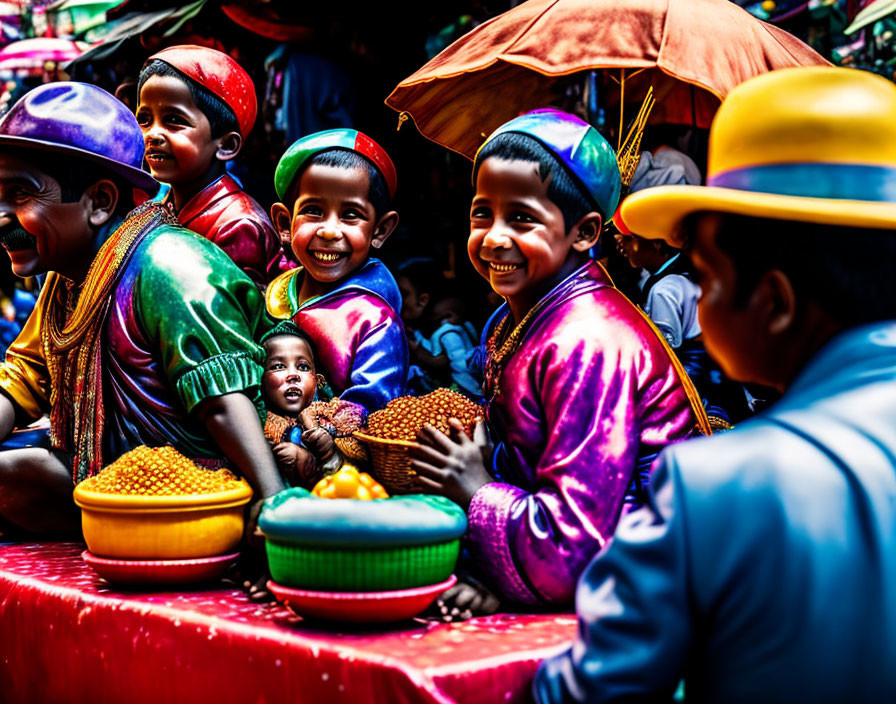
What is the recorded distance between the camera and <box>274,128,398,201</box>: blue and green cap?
10.5 feet

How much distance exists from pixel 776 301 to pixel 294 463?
1.59 metres

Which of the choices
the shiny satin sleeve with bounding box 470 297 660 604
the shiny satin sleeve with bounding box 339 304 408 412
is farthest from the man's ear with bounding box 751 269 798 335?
the shiny satin sleeve with bounding box 339 304 408 412

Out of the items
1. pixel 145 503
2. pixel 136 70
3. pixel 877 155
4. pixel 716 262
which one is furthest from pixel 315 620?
pixel 136 70

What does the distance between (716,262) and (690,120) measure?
2797 mm

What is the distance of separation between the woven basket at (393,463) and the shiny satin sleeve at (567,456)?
0.73 feet

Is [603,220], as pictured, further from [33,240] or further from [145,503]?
[33,240]

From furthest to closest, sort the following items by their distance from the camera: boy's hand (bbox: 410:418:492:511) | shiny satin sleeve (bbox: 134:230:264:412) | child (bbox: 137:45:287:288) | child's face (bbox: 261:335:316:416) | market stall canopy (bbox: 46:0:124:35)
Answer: market stall canopy (bbox: 46:0:124:35) → child (bbox: 137:45:287:288) → child's face (bbox: 261:335:316:416) → shiny satin sleeve (bbox: 134:230:264:412) → boy's hand (bbox: 410:418:492:511)

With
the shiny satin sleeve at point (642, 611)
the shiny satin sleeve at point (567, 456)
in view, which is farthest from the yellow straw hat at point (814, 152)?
the shiny satin sleeve at point (567, 456)

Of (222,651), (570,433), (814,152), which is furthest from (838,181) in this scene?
(222,651)

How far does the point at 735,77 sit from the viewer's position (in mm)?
2834

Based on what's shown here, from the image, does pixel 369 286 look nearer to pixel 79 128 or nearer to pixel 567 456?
Result: pixel 79 128

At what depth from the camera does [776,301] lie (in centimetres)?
139

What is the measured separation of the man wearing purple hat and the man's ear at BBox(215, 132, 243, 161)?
755mm

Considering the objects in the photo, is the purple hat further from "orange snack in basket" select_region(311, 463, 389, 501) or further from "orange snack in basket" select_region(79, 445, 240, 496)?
"orange snack in basket" select_region(311, 463, 389, 501)
